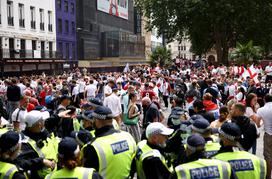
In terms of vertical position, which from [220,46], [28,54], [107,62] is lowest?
[107,62]

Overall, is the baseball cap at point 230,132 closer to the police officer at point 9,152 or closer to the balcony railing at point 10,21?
the police officer at point 9,152

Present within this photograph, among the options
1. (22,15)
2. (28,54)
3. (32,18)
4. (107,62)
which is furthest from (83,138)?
(107,62)

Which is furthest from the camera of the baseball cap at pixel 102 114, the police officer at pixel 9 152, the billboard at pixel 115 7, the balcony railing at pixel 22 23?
the billboard at pixel 115 7

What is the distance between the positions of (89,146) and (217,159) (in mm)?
1389

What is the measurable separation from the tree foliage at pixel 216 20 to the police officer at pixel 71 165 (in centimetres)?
3564

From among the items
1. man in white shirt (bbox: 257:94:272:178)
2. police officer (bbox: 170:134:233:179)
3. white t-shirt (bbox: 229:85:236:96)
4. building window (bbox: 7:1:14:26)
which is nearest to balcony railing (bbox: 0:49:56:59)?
building window (bbox: 7:1:14:26)

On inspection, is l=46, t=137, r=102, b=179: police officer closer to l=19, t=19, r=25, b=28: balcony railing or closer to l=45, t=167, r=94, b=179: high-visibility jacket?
l=45, t=167, r=94, b=179: high-visibility jacket

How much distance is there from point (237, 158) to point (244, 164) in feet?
0.33

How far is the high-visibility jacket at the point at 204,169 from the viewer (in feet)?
14.0

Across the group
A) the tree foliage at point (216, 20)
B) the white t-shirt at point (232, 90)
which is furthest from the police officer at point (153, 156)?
the tree foliage at point (216, 20)

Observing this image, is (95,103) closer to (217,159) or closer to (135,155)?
(135,155)

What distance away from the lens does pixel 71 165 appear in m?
4.16

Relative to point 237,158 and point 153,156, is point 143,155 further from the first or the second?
point 237,158

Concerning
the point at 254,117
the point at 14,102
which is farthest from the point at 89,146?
the point at 14,102
